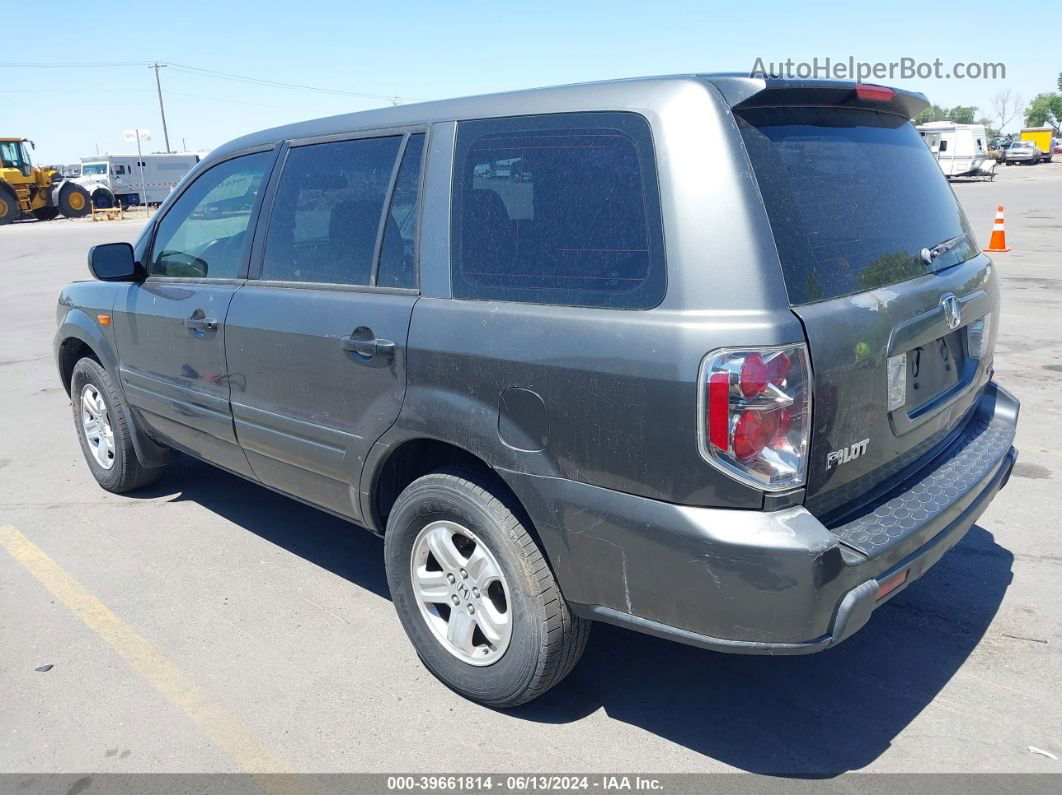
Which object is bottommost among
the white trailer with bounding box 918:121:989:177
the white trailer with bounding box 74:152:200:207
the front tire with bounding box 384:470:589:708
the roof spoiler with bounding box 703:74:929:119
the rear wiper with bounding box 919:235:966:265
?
the front tire with bounding box 384:470:589:708

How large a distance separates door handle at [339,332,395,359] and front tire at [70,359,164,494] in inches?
88.8

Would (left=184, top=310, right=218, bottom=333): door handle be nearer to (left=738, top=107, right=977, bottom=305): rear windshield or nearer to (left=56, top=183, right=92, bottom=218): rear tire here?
(left=738, top=107, right=977, bottom=305): rear windshield

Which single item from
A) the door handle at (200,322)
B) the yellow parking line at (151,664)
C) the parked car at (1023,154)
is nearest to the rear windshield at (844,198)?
the yellow parking line at (151,664)

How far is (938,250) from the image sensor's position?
3.01 metres

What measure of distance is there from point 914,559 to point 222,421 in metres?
2.94

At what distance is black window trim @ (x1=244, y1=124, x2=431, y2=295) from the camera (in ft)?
10.0

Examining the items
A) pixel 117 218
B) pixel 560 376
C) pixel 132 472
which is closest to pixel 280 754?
pixel 560 376

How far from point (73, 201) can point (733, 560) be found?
134 ft

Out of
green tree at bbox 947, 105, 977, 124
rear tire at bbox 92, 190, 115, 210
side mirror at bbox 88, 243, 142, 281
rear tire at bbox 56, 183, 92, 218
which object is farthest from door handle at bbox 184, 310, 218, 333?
green tree at bbox 947, 105, 977, 124

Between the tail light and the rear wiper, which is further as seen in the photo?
the rear wiper

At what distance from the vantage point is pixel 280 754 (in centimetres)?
282

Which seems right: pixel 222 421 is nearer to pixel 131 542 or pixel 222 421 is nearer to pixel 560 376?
pixel 131 542

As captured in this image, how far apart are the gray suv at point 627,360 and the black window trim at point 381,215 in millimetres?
14

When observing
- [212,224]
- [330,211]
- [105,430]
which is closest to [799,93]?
[330,211]
